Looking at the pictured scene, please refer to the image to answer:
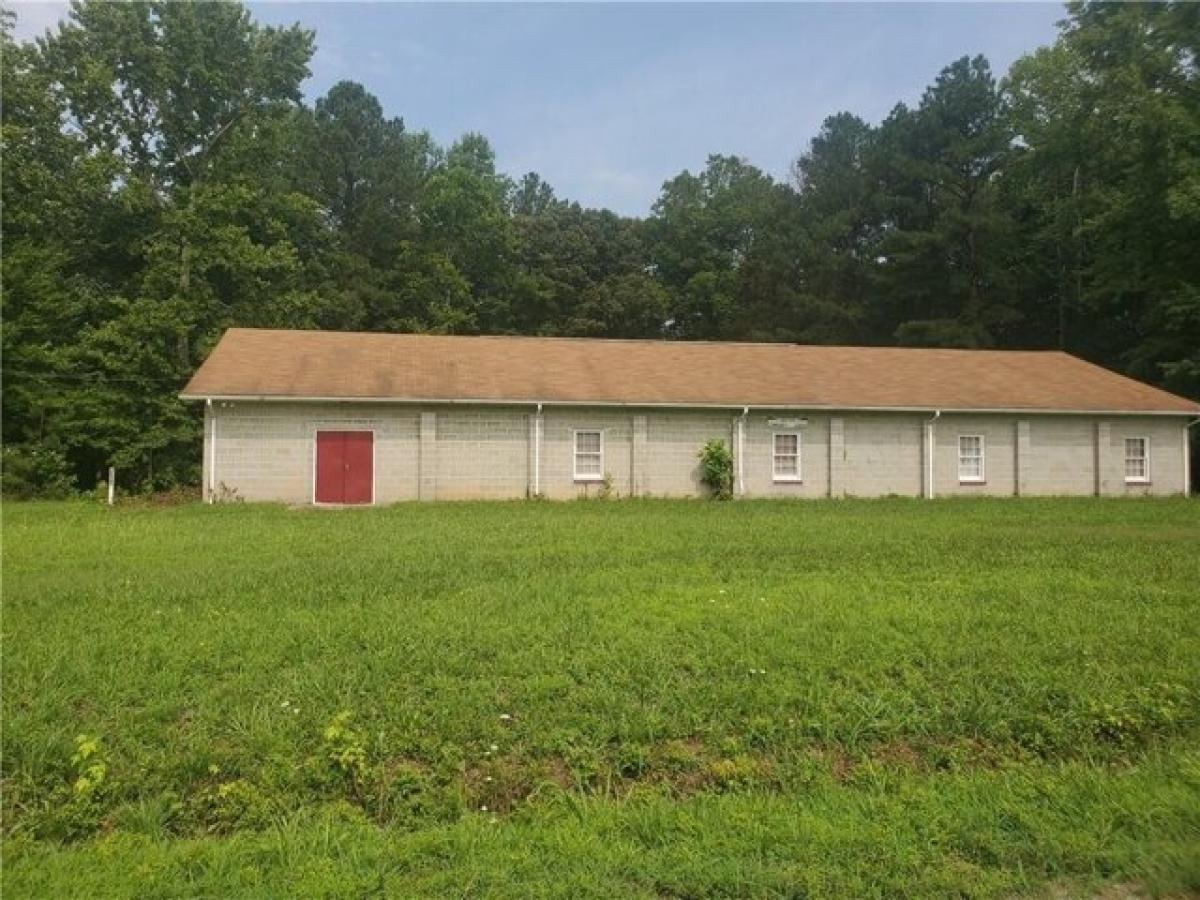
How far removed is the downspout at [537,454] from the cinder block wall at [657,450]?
0.27 ft

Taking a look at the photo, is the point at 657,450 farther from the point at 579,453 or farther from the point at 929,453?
the point at 929,453

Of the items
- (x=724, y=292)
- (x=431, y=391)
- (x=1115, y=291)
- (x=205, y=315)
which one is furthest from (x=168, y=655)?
(x=724, y=292)

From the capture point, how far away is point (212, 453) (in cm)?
2109

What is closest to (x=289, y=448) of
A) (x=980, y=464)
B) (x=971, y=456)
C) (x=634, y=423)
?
(x=634, y=423)

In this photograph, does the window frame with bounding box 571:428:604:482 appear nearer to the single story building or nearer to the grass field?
the single story building

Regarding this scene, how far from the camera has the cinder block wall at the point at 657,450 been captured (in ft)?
70.2

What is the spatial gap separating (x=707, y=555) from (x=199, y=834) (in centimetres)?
758

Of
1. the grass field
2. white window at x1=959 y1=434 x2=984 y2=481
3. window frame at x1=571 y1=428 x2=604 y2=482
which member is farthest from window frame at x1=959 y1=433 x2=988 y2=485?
the grass field

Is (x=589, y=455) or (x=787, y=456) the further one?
(x=787, y=456)

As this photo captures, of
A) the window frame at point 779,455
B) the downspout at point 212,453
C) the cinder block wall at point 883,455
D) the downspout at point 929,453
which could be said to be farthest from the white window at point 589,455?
the downspout at point 929,453

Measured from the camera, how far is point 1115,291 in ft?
117

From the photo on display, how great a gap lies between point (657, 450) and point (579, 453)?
6.76ft

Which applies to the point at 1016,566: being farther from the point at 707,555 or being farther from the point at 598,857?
the point at 598,857

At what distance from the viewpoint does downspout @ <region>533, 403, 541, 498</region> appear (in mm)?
22402
